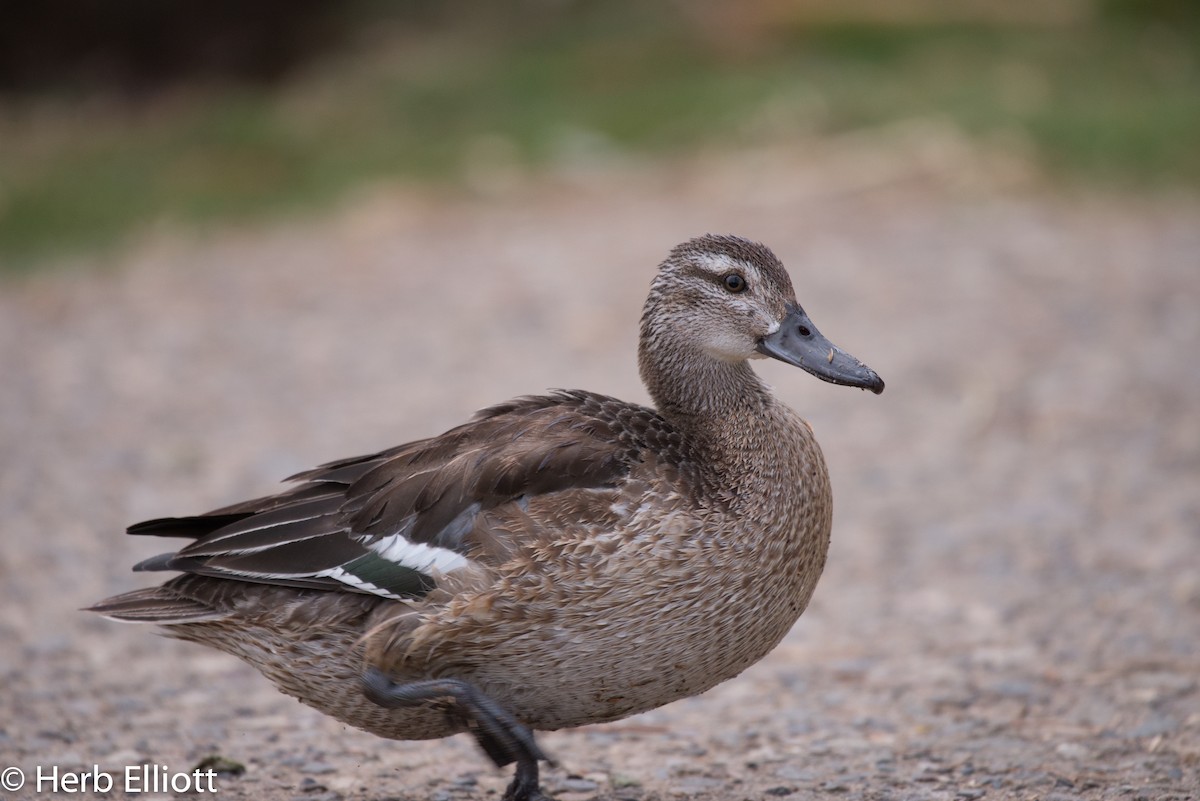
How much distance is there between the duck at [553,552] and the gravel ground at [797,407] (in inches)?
24.7

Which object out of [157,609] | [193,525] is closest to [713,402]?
[193,525]

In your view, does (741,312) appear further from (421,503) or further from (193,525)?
(193,525)

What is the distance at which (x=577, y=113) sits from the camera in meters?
16.5

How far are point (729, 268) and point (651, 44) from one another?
14148 mm

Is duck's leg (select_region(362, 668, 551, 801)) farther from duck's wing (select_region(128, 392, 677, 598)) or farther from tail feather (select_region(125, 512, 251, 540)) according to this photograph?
tail feather (select_region(125, 512, 251, 540))

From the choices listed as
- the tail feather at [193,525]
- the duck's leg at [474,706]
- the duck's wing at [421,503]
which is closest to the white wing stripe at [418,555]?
the duck's wing at [421,503]

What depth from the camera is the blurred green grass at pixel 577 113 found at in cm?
1455

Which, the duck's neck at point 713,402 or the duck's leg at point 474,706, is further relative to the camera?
the duck's neck at point 713,402

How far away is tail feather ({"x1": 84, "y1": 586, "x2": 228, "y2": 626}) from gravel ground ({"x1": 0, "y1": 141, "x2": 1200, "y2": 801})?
1.98ft

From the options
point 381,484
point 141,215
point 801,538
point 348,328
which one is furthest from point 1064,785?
point 141,215

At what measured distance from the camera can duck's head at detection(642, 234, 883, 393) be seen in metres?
4.81

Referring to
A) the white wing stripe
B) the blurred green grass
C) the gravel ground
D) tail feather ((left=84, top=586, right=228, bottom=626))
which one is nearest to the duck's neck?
the white wing stripe

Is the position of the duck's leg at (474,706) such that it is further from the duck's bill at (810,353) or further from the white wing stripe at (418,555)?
the duck's bill at (810,353)

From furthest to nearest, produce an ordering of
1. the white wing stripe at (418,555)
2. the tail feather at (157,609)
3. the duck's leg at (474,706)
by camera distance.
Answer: the tail feather at (157,609) → the white wing stripe at (418,555) → the duck's leg at (474,706)
